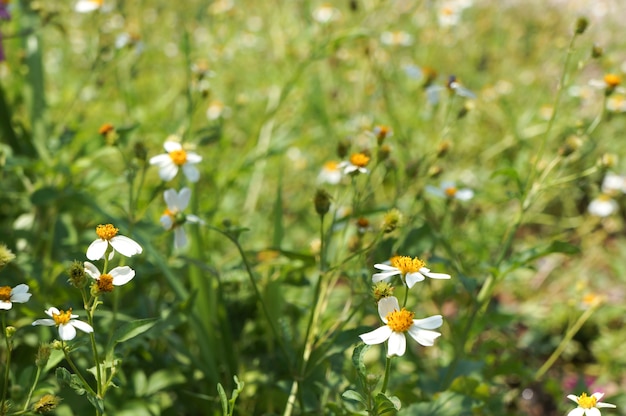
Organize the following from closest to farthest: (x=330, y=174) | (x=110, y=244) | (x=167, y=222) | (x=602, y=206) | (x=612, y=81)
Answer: (x=110, y=244)
(x=167, y=222)
(x=612, y=81)
(x=330, y=174)
(x=602, y=206)

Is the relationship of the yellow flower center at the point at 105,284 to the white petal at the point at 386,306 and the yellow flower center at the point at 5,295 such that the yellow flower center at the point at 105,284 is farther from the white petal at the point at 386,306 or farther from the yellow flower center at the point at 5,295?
the white petal at the point at 386,306

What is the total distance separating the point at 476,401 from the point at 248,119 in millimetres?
2145

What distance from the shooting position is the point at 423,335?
986 mm

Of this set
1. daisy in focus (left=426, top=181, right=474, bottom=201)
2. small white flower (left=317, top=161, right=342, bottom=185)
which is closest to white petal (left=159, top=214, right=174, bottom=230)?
daisy in focus (left=426, top=181, right=474, bottom=201)

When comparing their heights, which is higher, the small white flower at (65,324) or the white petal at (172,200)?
the small white flower at (65,324)

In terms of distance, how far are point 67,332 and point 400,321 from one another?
45cm

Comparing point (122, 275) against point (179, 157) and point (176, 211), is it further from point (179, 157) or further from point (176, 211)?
point (179, 157)

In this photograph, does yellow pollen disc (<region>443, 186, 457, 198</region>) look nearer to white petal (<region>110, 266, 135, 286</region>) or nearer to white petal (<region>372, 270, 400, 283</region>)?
white petal (<region>372, 270, 400, 283</region>)

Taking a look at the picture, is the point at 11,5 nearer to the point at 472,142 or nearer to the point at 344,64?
the point at 344,64

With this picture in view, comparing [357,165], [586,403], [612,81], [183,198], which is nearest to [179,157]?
[183,198]

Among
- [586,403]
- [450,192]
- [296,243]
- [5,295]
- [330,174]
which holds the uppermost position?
[5,295]

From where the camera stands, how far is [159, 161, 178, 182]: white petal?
4.44 ft

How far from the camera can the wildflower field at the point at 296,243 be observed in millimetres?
1237

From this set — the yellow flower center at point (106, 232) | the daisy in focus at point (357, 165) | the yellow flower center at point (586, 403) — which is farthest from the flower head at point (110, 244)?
the yellow flower center at point (586, 403)
